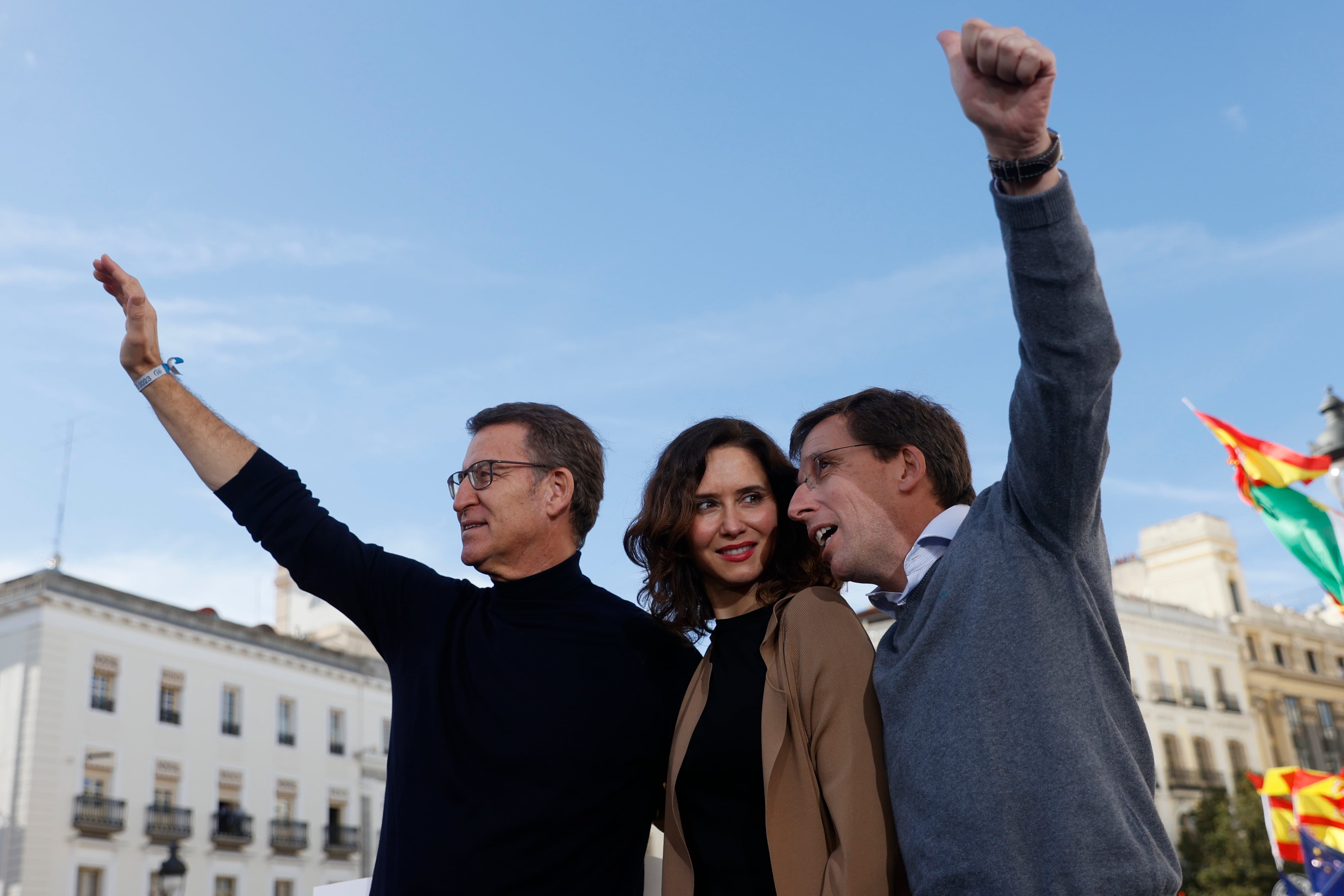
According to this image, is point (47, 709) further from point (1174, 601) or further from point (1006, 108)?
point (1174, 601)

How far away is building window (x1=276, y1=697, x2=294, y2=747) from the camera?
34.8m

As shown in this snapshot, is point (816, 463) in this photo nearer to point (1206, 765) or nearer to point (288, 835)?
point (288, 835)

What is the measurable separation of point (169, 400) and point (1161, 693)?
42556 millimetres

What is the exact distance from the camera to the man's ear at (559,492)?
3.69 metres

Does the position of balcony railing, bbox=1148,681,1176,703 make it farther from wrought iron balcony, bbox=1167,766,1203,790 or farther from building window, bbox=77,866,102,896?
building window, bbox=77,866,102,896

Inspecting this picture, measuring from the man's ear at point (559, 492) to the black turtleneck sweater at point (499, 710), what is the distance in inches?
7.3

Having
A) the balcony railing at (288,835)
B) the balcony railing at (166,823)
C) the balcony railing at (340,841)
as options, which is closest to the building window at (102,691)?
the balcony railing at (166,823)

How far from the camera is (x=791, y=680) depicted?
9.81 ft

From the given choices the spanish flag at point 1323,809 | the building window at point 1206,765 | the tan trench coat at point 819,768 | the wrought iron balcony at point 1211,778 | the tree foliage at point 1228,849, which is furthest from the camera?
the building window at point 1206,765

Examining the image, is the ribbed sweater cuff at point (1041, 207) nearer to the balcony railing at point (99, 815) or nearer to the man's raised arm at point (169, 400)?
the man's raised arm at point (169, 400)

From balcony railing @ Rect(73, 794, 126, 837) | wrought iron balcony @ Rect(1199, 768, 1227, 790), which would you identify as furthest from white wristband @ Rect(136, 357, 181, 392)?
wrought iron balcony @ Rect(1199, 768, 1227, 790)

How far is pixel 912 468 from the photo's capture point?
9.78ft

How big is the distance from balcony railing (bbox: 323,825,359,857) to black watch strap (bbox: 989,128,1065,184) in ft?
118

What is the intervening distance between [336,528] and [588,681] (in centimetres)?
79
